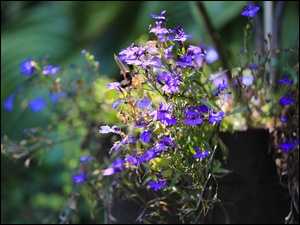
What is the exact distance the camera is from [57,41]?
357 centimetres

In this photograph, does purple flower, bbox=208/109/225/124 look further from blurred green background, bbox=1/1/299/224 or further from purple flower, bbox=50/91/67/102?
blurred green background, bbox=1/1/299/224

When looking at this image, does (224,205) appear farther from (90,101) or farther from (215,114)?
(90,101)

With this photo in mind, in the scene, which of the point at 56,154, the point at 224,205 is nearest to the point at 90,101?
the point at 224,205

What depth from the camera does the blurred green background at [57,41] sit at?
2.87m

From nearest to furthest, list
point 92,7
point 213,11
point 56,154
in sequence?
point 213,11 < point 56,154 < point 92,7

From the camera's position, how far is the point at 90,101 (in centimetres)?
183

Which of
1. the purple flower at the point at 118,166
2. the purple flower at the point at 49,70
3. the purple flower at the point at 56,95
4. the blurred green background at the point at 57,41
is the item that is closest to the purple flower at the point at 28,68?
the purple flower at the point at 49,70

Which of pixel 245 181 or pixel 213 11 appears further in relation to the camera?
pixel 213 11

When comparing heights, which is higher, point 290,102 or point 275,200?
point 290,102

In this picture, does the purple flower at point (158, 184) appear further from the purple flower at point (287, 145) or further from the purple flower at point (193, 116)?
the purple flower at point (287, 145)

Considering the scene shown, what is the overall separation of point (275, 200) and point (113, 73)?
178 cm

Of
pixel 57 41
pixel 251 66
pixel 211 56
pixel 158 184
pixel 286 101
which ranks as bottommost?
pixel 158 184

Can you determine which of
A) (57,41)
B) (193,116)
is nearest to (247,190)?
(193,116)

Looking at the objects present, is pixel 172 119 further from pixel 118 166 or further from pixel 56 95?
pixel 56 95
